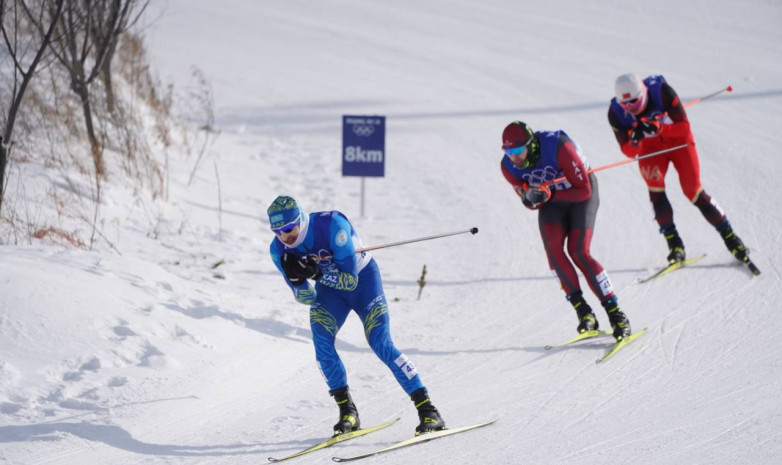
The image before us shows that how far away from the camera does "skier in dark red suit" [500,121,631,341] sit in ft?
21.9

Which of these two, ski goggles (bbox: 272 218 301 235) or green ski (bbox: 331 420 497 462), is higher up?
ski goggles (bbox: 272 218 301 235)

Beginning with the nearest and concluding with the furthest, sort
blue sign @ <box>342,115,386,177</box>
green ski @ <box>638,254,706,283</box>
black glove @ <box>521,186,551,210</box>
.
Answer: black glove @ <box>521,186,551,210</box> → green ski @ <box>638,254,706,283</box> → blue sign @ <box>342,115,386,177</box>

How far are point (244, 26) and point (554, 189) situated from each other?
674 inches

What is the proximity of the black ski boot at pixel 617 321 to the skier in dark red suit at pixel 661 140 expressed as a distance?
197 centimetres

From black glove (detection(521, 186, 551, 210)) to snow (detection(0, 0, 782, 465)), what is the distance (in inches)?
49.1

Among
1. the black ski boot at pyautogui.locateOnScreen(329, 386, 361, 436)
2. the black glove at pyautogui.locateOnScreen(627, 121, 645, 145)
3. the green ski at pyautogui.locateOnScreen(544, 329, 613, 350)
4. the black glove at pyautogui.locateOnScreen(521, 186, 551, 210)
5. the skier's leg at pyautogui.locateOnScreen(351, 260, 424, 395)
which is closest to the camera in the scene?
the skier's leg at pyautogui.locateOnScreen(351, 260, 424, 395)

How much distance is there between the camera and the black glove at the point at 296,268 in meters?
5.21

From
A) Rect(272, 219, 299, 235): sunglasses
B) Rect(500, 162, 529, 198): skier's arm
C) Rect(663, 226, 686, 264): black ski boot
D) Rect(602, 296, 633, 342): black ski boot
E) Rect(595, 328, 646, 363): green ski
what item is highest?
Rect(500, 162, 529, 198): skier's arm

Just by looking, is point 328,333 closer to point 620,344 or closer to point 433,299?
point 620,344

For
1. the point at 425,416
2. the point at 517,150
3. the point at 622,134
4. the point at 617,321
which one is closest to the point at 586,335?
the point at 617,321

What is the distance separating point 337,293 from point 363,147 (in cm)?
542

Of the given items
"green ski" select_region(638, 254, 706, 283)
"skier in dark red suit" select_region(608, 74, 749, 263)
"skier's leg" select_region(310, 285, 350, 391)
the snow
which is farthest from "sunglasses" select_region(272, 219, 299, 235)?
"green ski" select_region(638, 254, 706, 283)

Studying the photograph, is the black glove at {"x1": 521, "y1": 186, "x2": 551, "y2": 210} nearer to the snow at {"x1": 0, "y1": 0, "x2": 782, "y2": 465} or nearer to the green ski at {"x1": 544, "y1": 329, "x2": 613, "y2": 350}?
the green ski at {"x1": 544, "y1": 329, "x2": 613, "y2": 350}

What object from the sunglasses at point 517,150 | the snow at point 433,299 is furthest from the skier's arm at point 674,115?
the sunglasses at point 517,150
